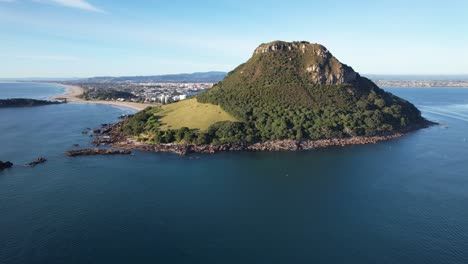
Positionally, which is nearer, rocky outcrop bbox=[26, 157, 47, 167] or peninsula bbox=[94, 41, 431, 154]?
rocky outcrop bbox=[26, 157, 47, 167]

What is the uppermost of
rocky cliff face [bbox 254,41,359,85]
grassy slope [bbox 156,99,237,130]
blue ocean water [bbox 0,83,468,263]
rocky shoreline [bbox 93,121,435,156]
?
rocky cliff face [bbox 254,41,359,85]

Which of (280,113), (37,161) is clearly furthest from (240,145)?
(37,161)

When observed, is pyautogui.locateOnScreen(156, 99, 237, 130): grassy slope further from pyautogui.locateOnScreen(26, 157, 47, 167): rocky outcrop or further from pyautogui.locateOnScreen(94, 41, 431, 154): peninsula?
pyautogui.locateOnScreen(26, 157, 47, 167): rocky outcrop

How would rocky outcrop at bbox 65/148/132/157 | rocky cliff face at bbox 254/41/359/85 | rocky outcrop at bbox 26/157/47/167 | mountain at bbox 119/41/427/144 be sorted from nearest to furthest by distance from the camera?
rocky outcrop at bbox 26/157/47/167
rocky outcrop at bbox 65/148/132/157
mountain at bbox 119/41/427/144
rocky cliff face at bbox 254/41/359/85

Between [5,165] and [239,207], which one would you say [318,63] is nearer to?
[239,207]

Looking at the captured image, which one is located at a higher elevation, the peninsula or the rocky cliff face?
the rocky cliff face

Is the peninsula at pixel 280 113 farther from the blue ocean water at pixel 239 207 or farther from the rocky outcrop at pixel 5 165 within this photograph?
the rocky outcrop at pixel 5 165

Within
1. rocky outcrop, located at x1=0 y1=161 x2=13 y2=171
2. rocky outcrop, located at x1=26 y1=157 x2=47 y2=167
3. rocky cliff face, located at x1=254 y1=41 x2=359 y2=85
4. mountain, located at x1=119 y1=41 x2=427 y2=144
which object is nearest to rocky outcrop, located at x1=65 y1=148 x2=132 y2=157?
rocky outcrop, located at x1=26 y1=157 x2=47 y2=167

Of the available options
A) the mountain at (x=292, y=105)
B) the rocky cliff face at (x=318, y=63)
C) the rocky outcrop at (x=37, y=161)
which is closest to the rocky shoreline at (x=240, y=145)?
the mountain at (x=292, y=105)
